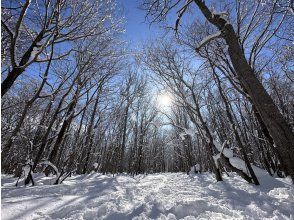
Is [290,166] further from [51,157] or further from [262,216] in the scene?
[51,157]

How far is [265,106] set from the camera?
11.5 feet

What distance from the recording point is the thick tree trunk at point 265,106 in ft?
10.7

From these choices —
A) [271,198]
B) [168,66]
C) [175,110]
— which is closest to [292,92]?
[175,110]

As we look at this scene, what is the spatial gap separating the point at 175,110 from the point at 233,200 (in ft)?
50.3

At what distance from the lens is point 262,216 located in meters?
3.50

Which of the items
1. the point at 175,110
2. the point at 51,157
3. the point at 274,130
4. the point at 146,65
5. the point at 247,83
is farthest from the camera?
the point at 175,110

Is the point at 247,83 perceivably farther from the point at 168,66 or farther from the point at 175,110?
the point at 175,110

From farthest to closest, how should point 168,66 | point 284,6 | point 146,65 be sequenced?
point 146,65, point 168,66, point 284,6

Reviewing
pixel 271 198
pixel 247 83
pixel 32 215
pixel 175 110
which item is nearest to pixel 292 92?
pixel 175 110

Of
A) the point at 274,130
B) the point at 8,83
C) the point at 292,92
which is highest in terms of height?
the point at 292,92

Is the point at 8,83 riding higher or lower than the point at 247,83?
Answer: higher

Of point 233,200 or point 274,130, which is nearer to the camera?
point 274,130

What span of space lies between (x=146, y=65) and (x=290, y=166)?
9384mm

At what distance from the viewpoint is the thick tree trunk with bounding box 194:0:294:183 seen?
3254 millimetres
